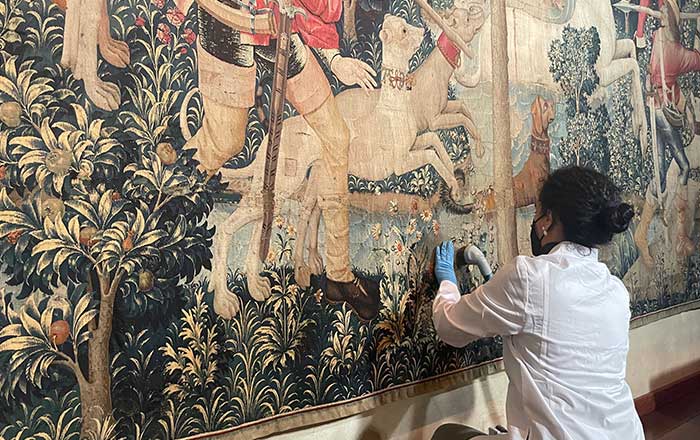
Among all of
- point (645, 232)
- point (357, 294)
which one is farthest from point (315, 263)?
point (645, 232)

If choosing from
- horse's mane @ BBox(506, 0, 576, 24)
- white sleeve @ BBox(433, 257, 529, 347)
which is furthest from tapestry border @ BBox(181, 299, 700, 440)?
horse's mane @ BBox(506, 0, 576, 24)

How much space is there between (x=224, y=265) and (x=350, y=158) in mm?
509

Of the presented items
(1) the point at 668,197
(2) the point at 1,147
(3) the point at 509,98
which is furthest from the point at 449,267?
(1) the point at 668,197

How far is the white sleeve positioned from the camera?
61.9 inches

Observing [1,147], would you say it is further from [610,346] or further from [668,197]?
[668,197]

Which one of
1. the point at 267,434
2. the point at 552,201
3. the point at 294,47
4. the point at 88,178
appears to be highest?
the point at 294,47

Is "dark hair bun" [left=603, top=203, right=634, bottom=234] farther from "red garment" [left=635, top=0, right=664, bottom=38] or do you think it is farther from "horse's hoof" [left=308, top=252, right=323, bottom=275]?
"red garment" [left=635, top=0, right=664, bottom=38]

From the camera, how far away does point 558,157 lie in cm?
245

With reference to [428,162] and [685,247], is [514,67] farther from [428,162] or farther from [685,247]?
[685,247]

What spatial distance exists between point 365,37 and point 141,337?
107cm

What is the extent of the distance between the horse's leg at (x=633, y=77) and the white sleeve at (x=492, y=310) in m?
1.50

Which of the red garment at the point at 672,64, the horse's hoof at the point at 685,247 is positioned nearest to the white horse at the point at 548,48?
the red garment at the point at 672,64

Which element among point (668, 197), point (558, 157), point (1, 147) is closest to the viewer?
point (1, 147)

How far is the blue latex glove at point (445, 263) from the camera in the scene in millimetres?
1927
